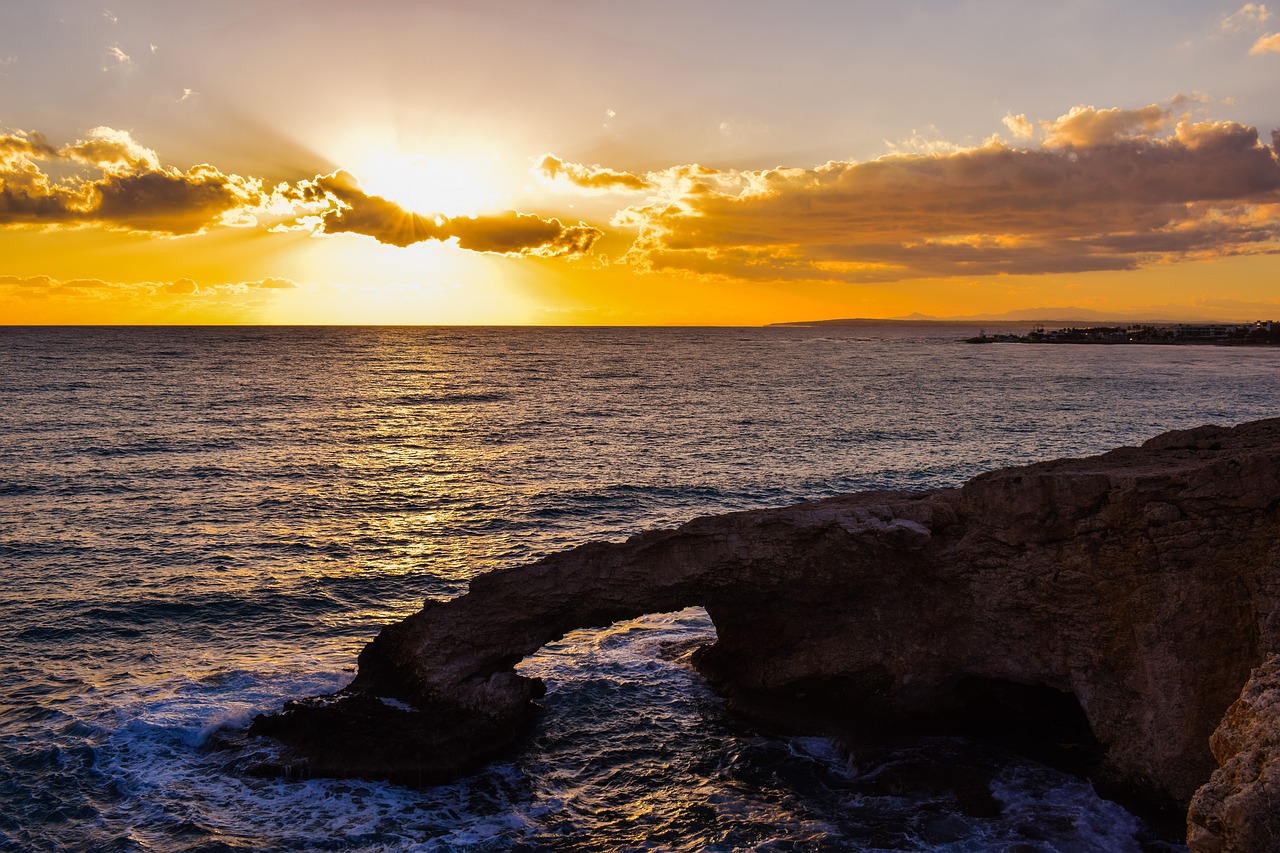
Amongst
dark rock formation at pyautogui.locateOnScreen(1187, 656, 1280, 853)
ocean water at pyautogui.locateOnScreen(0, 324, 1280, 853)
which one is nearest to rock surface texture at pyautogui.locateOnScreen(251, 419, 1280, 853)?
ocean water at pyautogui.locateOnScreen(0, 324, 1280, 853)

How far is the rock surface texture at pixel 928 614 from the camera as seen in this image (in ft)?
37.9

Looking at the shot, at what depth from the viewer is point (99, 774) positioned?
13078 mm

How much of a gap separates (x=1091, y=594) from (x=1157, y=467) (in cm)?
228


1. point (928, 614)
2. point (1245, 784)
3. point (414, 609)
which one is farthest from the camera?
point (414, 609)

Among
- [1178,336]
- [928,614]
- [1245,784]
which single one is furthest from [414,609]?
[1178,336]

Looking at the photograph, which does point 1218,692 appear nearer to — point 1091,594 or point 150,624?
point 1091,594

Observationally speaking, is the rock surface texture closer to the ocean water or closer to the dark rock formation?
the ocean water

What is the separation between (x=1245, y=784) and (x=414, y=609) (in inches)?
692

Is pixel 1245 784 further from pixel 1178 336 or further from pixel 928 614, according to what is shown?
pixel 1178 336

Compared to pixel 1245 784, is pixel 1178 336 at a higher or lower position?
higher

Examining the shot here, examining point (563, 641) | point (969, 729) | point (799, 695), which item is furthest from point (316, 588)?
point (969, 729)

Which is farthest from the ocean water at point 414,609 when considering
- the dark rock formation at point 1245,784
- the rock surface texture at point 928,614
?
the dark rock formation at point 1245,784

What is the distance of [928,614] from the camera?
1376cm

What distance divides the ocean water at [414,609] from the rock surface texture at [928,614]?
2.72 ft
